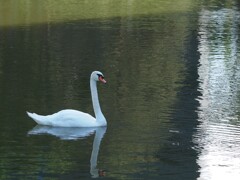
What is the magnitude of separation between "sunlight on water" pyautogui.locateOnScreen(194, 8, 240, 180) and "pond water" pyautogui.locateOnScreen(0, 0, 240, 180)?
0.9 inches

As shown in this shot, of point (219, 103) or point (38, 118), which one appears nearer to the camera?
point (38, 118)

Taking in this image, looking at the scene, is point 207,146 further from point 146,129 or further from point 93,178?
point 93,178

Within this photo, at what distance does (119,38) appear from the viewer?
29.7 m

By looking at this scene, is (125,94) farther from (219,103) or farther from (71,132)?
(71,132)

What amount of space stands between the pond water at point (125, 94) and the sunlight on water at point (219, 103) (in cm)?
2

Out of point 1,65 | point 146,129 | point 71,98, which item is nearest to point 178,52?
point 1,65

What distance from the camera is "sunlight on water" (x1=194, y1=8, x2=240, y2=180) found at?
12.8 m

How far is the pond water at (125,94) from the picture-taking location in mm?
12703

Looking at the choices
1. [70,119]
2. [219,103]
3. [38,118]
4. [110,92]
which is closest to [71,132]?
[70,119]

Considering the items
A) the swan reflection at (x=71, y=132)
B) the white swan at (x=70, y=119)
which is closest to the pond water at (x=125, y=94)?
the swan reflection at (x=71, y=132)

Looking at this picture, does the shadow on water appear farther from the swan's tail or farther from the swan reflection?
the swan's tail

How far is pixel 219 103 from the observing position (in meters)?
18.2

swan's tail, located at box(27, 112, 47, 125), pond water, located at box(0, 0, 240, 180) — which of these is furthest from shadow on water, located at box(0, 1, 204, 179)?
swan's tail, located at box(27, 112, 47, 125)

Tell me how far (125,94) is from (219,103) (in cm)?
222
